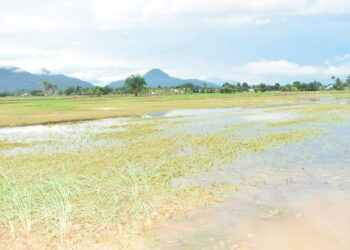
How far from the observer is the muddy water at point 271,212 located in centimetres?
655

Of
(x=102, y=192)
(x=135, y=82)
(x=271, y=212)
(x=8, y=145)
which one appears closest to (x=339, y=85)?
(x=135, y=82)

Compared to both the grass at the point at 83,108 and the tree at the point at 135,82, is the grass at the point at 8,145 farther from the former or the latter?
the tree at the point at 135,82

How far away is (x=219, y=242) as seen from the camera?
651 centimetres

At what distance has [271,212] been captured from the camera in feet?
26.0

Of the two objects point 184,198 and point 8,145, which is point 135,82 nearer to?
point 8,145

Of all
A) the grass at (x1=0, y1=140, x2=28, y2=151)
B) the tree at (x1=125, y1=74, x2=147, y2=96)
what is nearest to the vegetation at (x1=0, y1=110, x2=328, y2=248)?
the grass at (x1=0, y1=140, x2=28, y2=151)

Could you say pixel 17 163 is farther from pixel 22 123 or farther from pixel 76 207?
pixel 22 123

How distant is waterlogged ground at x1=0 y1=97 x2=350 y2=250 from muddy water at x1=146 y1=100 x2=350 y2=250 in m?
0.02

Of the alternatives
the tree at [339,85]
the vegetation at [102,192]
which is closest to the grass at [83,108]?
the vegetation at [102,192]

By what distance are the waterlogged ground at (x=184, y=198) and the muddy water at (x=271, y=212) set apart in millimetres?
21

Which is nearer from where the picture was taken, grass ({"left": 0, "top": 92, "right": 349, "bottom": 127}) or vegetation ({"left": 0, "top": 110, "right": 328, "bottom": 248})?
vegetation ({"left": 0, "top": 110, "right": 328, "bottom": 248})

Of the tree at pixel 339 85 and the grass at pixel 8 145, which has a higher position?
the tree at pixel 339 85

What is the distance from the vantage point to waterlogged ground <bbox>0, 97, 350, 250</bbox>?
670cm

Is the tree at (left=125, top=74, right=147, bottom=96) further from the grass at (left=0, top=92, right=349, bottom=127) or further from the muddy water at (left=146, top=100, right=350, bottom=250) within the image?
the muddy water at (left=146, top=100, right=350, bottom=250)
